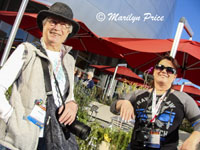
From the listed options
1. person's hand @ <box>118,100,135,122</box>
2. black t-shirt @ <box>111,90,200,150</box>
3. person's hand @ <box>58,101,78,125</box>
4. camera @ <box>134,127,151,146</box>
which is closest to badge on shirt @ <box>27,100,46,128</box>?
person's hand @ <box>58,101,78,125</box>

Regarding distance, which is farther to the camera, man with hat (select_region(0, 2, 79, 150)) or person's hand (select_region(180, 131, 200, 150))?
person's hand (select_region(180, 131, 200, 150))

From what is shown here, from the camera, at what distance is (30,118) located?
1.20 m

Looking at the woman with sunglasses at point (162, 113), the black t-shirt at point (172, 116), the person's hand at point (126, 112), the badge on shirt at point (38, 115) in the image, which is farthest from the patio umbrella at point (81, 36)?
the badge on shirt at point (38, 115)

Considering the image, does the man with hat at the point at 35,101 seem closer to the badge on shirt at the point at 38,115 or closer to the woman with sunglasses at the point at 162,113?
the badge on shirt at the point at 38,115

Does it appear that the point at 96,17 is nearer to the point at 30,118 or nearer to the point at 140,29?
the point at 140,29

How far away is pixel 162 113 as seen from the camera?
1793mm

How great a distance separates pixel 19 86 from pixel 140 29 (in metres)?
17.9

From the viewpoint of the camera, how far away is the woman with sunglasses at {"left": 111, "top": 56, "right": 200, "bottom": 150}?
1719 millimetres

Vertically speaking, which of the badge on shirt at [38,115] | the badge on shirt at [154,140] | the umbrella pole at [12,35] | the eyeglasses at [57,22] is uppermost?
the umbrella pole at [12,35]

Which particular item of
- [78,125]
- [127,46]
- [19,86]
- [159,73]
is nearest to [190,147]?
[159,73]

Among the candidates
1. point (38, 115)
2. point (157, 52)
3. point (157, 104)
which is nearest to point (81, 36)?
point (157, 52)

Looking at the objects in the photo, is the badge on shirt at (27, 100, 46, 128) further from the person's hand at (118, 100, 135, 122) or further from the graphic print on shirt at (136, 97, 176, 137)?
the graphic print on shirt at (136, 97, 176, 137)

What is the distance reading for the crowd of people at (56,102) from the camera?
1176 mm

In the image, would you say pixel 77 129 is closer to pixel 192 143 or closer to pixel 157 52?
pixel 192 143
